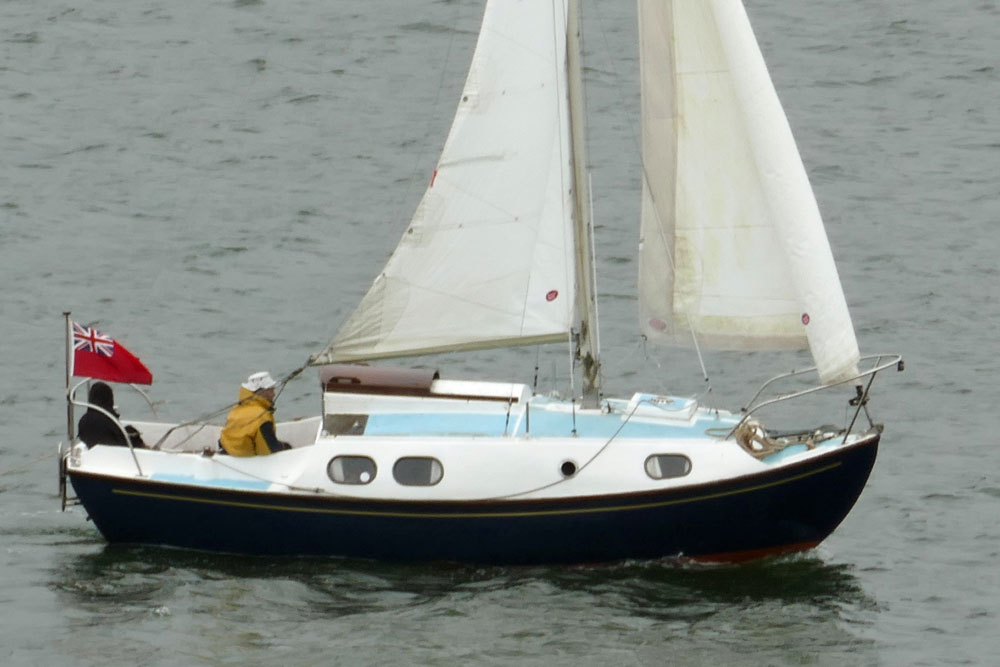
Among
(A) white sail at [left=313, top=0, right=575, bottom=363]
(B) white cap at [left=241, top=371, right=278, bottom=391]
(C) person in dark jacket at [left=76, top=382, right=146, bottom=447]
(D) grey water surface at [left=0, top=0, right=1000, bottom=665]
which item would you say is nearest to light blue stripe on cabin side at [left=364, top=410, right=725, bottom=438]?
(A) white sail at [left=313, top=0, right=575, bottom=363]

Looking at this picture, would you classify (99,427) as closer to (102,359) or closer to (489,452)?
(102,359)

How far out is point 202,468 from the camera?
87.1ft

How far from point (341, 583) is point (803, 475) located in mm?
5998

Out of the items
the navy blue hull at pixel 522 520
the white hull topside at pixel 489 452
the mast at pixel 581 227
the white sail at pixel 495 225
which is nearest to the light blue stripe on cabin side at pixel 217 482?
the white hull topside at pixel 489 452

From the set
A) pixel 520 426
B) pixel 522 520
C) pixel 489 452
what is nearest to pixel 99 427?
pixel 489 452

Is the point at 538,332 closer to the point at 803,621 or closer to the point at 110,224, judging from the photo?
the point at 803,621

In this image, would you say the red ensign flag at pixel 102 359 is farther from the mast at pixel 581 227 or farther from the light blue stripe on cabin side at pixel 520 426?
the mast at pixel 581 227

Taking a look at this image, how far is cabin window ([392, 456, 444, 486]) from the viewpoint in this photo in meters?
25.9

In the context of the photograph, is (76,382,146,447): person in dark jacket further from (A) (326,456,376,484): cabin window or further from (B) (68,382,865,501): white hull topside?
(A) (326,456,376,484): cabin window

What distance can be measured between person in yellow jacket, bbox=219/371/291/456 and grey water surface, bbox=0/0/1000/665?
1518 mm

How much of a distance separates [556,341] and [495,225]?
1704 mm

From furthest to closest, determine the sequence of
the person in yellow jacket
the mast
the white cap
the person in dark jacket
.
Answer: the person in dark jacket, the white cap, the person in yellow jacket, the mast

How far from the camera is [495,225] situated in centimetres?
2642

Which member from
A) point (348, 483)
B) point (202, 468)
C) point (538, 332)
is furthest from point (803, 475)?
point (202, 468)
